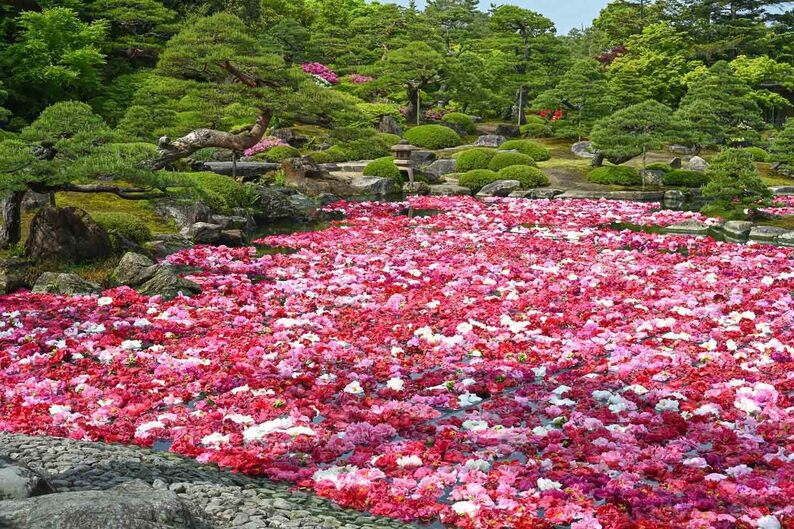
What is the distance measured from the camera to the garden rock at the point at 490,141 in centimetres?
4006

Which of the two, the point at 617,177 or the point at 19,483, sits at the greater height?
the point at 617,177

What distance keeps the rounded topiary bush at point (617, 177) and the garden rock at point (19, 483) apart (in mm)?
28232

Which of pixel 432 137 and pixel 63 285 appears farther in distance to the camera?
pixel 432 137

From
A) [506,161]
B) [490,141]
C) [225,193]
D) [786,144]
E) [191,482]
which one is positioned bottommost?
[191,482]

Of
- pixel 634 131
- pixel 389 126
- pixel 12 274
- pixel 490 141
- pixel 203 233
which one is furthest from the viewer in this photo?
pixel 490 141

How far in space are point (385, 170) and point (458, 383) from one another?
2241cm

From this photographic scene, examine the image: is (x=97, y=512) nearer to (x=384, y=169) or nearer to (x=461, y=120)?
(x=384, y=169)

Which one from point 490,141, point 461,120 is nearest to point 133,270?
point 490,141

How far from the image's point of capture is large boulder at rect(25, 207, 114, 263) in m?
12.3

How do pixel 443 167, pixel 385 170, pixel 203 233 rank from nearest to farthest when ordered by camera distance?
pixel 203 233, pixel 385 170, pixel 443 167

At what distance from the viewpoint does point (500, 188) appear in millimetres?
28641

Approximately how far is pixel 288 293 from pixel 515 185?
18.9 m

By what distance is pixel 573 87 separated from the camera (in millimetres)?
38750

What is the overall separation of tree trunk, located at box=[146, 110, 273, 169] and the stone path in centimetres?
1030
